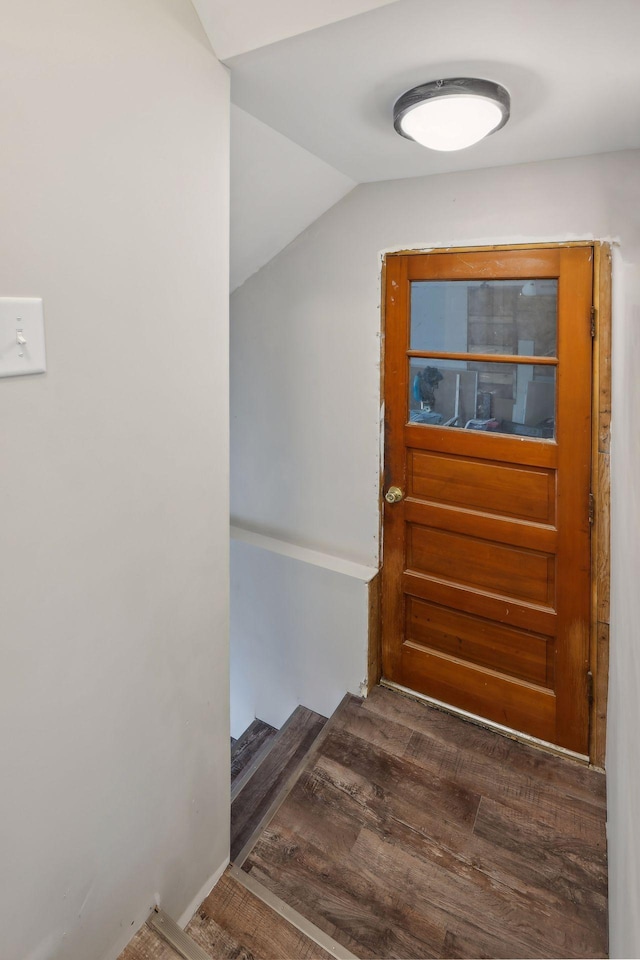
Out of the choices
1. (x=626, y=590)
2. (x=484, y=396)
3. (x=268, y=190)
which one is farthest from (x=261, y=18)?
(x=626, y=590)

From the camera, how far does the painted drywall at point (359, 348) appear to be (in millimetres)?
1532

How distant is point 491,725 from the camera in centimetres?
218

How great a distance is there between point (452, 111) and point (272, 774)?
225 centimetres

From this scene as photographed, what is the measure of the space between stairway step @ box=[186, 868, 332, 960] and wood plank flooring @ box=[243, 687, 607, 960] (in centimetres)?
16

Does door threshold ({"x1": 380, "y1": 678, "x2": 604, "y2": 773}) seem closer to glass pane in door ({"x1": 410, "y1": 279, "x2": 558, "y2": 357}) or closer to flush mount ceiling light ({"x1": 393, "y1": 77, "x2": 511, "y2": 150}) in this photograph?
glass pane in door ({"x1": 410, "y1": 279, "x2": 558, "y2": 357})

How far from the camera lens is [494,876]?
5.28ft

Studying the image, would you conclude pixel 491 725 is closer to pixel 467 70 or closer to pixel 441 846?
pixel 441 846

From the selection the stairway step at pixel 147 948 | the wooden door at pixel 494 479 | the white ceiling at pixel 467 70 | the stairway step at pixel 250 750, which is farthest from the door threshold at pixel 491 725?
the white ceiling at pixel 467 70

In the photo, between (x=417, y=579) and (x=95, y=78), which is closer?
(x=95, y=78)

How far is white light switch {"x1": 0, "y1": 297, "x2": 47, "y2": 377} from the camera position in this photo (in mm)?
843

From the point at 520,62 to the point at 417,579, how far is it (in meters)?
1.71

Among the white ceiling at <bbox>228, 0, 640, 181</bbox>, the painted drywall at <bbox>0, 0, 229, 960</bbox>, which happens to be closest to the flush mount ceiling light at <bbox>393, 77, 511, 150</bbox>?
the white ceiling at <bbox>228, 0, 640, 181</bbox>

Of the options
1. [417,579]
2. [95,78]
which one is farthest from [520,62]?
[417,579]

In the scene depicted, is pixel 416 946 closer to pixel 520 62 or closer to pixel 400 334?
pixel 400 334
